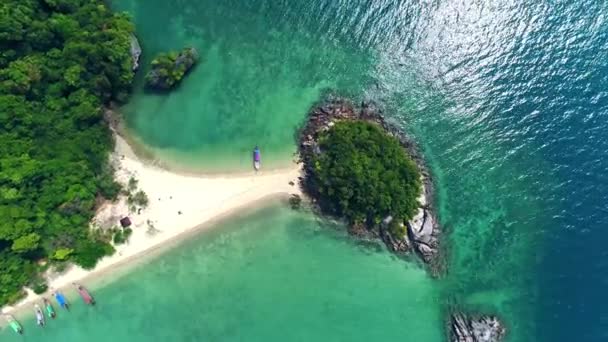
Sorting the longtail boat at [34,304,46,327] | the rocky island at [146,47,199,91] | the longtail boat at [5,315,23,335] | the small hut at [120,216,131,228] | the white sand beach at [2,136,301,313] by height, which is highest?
the rocky island at [146,47,199,91]

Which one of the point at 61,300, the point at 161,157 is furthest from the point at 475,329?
the point at 61,300

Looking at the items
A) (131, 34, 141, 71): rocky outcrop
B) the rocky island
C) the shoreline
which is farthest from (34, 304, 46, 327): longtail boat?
(131, 34, 141, 71): rocky outcrop

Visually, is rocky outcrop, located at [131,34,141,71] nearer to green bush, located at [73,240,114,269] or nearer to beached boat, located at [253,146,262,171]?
beached boat, located at [253,146,262,171]

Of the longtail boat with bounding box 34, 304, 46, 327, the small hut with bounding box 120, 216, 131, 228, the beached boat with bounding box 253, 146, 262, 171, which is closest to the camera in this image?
the longtail boat with bounding box 34, 304, 46, 327

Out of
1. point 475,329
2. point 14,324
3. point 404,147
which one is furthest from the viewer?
point 404,147

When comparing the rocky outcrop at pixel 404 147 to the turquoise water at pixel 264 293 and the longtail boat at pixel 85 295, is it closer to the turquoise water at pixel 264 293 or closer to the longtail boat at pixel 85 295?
the turquoise water at pixel 264 293

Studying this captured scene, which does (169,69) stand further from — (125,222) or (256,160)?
(125,222)
